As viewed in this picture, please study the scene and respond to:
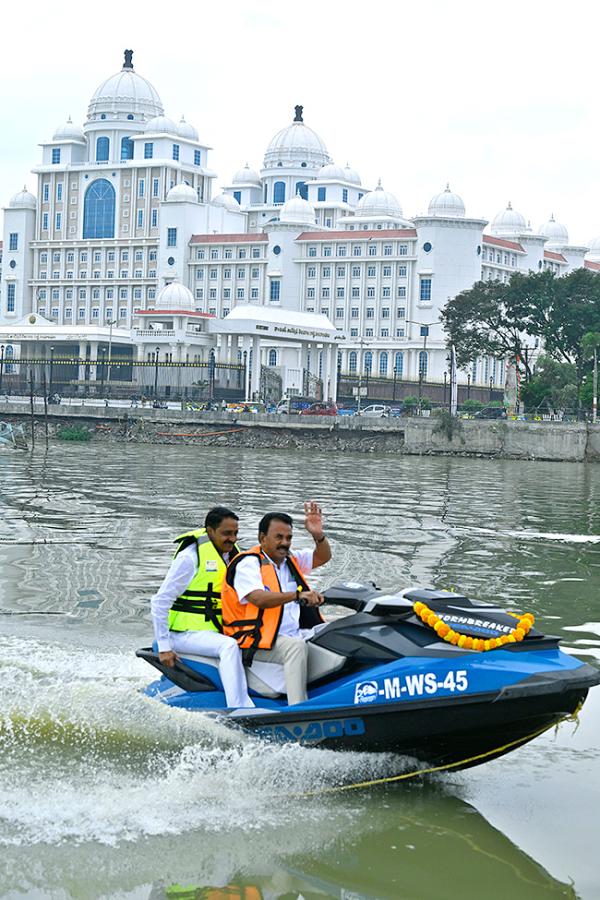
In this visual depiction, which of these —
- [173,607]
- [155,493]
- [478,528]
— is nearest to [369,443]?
[155,493]

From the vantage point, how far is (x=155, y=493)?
28344mm

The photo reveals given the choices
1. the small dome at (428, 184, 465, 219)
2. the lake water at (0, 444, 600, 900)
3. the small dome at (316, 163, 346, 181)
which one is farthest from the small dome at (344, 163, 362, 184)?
the lake water at (0, 444, 600, 900)

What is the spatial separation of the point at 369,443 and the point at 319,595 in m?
51.6

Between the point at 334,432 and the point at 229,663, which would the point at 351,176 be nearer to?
the point at 334,432

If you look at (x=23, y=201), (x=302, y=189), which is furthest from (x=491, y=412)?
(x=23, y=201)

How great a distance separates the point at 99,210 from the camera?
386 feet

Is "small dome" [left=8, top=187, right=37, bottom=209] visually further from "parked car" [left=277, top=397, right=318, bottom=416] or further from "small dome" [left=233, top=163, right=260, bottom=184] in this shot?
"parked car" [left=277, top=397, right=318, bottom=416]

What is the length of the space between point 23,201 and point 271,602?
390 feet

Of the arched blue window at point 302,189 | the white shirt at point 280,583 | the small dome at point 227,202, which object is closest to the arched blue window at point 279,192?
the arched blue window at point 302,189

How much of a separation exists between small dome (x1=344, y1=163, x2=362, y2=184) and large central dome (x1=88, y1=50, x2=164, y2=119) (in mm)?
18366

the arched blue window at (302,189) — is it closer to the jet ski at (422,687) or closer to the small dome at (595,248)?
the small dome at (595,248)

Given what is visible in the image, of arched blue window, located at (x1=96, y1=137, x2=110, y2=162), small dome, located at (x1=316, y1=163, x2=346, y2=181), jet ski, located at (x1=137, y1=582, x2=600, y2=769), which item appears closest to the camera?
jet ski, located at (x1=137, y1=582, x2=600, y2=769)

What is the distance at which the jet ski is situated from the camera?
722cm

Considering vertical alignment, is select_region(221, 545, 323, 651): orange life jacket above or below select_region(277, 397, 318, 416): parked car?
below
